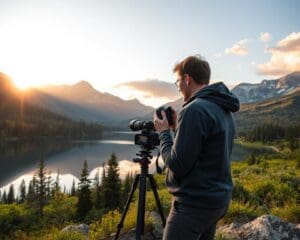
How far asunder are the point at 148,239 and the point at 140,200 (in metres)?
1.89

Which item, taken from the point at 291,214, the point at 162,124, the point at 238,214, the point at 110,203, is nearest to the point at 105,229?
the point at 238,214

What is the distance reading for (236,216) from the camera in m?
6.85

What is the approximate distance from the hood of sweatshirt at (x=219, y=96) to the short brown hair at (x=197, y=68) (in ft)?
0.41

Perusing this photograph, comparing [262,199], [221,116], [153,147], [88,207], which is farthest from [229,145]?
[88,207]

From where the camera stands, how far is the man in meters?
2.87

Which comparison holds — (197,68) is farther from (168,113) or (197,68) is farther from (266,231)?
(266,231)

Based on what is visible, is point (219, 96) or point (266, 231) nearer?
point (219, 96)

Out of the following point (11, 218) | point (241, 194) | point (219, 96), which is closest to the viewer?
point (219, 96)

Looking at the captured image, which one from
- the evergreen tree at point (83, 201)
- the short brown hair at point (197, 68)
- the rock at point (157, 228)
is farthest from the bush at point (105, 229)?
the evergreen tree at point (83, 201)

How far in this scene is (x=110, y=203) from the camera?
4162 cm

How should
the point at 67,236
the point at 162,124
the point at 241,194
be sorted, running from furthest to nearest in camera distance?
the point at 241,194, the point at 67,236, the point at 162,124

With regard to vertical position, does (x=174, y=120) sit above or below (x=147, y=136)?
above

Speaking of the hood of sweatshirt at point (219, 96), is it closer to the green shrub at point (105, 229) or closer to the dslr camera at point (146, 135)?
the dslr camera at point (146, 135)

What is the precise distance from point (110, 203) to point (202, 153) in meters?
40.4
